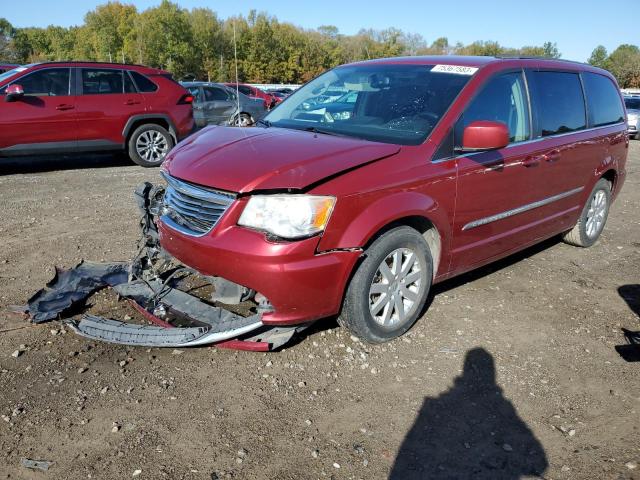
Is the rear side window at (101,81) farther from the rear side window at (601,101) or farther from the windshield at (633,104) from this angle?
the windshield at (633,104)

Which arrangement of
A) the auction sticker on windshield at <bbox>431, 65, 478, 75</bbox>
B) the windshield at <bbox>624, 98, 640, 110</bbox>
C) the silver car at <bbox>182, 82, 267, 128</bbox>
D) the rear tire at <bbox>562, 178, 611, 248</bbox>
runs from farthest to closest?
the windshield at <bbox>624, 98, 640, 110</bbox> < the silver car at <bbox>182, 82, 267, 128</bbox> < the rear tire at <bbox>562, 178, 611, 248</bbox> < the auction sticker on windshield at <bbox>431, 65, 478, 75</bbox>

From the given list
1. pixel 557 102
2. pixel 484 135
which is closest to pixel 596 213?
pixel 557 102

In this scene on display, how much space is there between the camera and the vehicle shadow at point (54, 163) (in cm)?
954

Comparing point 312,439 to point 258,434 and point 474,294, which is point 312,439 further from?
point 474,294

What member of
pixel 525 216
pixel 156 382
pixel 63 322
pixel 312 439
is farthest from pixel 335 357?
pixel 525 216

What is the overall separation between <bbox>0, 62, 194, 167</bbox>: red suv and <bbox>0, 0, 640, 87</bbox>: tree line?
45079 millimetres

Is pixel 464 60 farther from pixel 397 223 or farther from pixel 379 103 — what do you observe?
pixel 397 223

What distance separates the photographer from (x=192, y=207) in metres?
3.46

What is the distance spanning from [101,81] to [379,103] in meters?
6.89

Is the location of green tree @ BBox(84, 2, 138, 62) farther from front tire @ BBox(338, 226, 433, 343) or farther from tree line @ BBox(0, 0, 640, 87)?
front tire @ BBox(338, 226, 433, 343)

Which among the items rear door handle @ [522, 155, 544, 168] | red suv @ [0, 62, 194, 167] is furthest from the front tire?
red suv @ [0, 62, 194, 167]

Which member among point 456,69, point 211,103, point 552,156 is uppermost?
point 456,69

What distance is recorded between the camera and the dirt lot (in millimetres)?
2658

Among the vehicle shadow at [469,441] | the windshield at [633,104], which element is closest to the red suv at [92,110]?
the vehicle shadow at [469,441]
